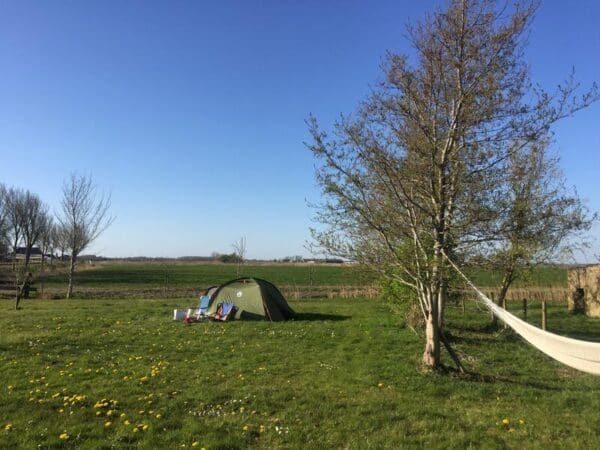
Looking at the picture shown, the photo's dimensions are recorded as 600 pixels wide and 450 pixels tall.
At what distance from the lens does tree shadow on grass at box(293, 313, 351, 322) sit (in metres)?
16.4

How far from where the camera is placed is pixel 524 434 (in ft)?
16.9

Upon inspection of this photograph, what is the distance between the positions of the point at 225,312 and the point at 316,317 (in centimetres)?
332

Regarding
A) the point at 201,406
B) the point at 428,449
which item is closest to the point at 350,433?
the point at 428,449

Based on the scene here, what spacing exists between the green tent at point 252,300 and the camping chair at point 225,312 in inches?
10.3

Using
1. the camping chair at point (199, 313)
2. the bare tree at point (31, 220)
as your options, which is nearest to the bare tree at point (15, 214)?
the bare tree at point (31, 220)

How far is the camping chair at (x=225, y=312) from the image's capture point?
51.8ft

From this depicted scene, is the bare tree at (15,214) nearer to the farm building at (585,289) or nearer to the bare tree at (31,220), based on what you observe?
the bare tree at (31,220)

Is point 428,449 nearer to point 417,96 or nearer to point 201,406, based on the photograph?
point 201,406

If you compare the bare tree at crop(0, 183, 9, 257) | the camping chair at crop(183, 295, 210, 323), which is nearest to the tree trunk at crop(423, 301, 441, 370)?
the camping chair at crop(183, 295, 210, 323)

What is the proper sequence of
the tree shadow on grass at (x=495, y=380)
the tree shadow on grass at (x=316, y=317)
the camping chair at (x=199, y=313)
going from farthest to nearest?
the tree shadow on grass at (x=316, y=317), the camping chair at (x=199, y=313), the tree shadow on grass at (x=495, y=380)

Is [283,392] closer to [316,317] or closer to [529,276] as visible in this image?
[529,276]

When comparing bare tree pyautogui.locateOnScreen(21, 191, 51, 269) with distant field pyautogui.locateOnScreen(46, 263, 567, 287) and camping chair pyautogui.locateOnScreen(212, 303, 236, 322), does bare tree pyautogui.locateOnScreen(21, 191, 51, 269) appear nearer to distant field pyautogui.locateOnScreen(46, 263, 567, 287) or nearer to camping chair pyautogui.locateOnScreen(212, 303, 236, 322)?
distant field pyautogui.locateOnScreen(46, 263, 567, 287)

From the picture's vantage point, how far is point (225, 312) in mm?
15984

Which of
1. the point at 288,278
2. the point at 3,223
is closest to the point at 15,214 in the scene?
the point at 3,223
